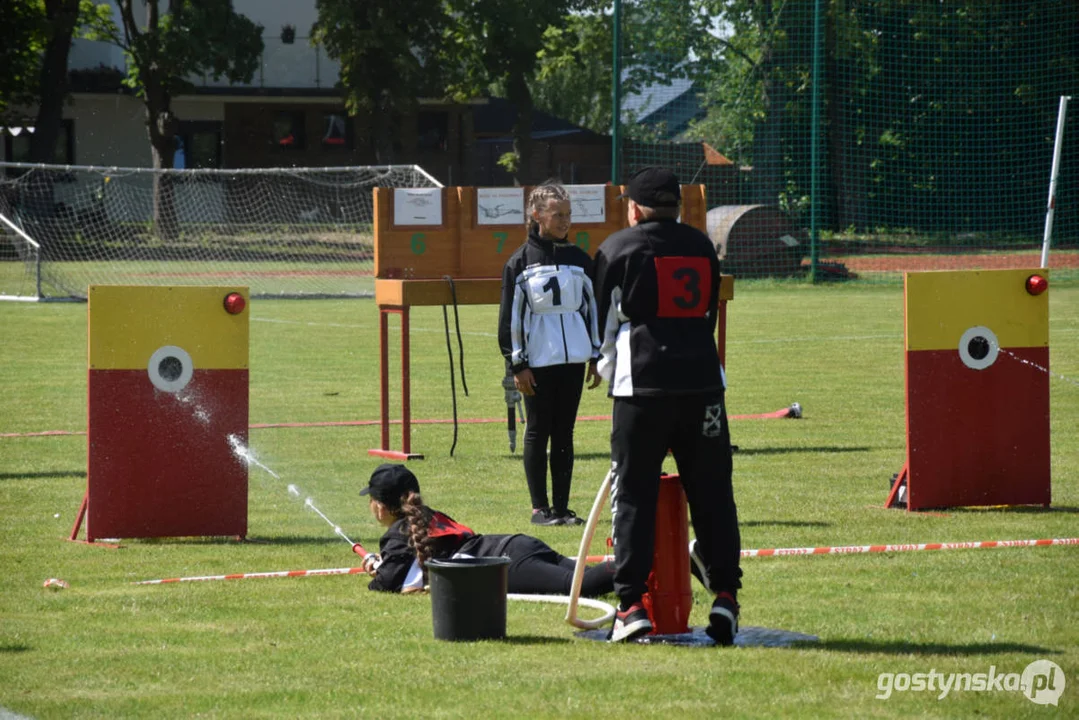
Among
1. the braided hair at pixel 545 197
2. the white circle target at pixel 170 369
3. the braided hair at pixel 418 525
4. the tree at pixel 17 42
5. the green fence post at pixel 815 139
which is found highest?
the tree at pixel 17 42

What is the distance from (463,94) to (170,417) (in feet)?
159

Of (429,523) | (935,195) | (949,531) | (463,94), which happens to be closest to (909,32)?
(935,195)

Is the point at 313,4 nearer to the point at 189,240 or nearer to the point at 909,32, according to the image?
the point at 189,240

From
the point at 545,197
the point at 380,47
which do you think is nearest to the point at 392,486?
the point at 545,197

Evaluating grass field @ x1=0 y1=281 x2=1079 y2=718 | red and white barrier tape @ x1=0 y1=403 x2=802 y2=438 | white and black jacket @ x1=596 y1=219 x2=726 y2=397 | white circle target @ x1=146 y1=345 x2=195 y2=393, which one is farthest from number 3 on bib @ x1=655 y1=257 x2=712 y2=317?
red and white barrier tape @ x1=0 y1=403 x2=802 y2=438

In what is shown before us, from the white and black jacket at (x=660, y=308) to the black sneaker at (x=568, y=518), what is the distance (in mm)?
2963

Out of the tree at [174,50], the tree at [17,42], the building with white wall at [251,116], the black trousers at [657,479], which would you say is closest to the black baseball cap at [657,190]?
the black trousers at [657,479]

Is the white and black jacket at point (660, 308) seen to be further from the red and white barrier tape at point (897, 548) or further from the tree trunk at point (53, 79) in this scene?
the tree trunk at point (53, 79)

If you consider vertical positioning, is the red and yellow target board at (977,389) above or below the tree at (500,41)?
below

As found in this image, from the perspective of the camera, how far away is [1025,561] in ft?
25.3

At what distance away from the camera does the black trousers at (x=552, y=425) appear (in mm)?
9172

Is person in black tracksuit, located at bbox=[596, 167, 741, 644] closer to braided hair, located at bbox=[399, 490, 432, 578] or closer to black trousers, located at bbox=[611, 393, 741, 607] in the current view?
black trousers, located at bbox=[611, 393, 741, 607]

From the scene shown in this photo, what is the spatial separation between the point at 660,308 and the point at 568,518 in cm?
322

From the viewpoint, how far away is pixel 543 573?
22.8ft
